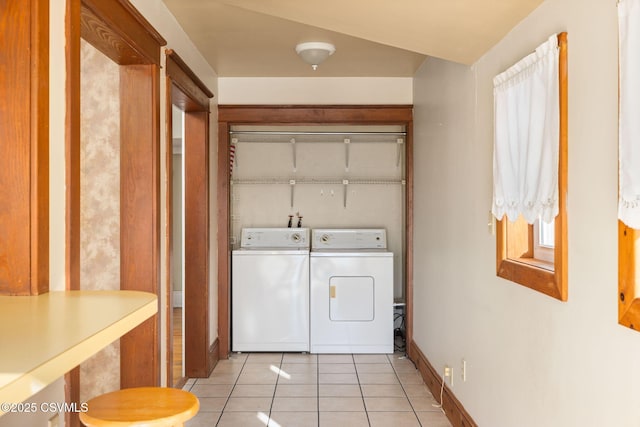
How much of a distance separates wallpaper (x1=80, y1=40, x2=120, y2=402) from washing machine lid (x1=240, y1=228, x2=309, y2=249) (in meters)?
2.32

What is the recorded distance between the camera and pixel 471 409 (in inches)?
110

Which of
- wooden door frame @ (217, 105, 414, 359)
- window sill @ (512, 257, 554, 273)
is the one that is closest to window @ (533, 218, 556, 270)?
window sill @ (512, 257, 554, 273)

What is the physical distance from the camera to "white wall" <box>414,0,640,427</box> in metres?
1.54

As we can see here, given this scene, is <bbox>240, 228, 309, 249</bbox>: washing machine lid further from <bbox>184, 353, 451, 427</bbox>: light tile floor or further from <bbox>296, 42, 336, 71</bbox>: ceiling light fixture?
<bbox>296, 42, 336, 71</bbox>: ceiling light fixture

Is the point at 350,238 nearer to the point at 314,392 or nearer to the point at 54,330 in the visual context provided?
the point at 314,392

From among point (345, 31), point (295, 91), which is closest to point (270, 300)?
point (295, 91)

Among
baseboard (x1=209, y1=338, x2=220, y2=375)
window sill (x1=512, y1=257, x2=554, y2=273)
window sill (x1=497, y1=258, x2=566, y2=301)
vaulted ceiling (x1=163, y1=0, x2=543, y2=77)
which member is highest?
vaulted ceiling (x1=163, y1=0, x2=543, y2=77)

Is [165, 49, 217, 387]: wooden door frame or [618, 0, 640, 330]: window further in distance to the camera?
[165, 49, 217, 387]: wooden door frame

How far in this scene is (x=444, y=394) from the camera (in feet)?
10.9

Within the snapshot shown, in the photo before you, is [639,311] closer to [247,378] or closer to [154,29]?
[154,29]

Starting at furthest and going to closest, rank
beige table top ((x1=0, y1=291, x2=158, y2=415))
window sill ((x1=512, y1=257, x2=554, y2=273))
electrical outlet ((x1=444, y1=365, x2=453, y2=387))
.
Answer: electrical outlet ((x1=444, y1=365, x2=453, y2=387))
window sill ((x1=512, y1=257, x2=554, y2=273))
beige table top ((x1=0, y1=291, x2=158, y2=415))

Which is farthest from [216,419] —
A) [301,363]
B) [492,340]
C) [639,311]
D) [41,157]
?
[639,311]

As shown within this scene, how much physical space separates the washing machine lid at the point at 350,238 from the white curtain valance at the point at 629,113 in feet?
12.4

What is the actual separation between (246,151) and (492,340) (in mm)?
3428
